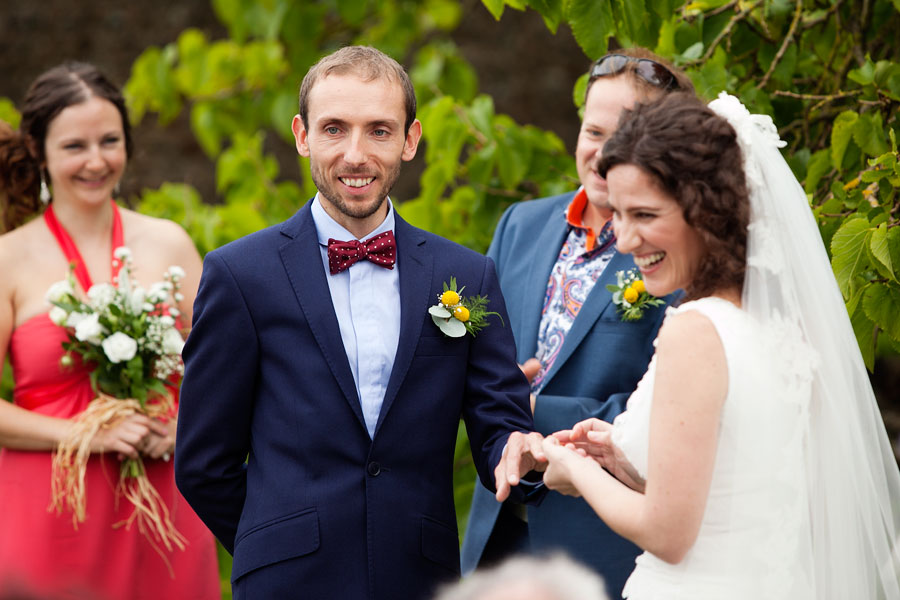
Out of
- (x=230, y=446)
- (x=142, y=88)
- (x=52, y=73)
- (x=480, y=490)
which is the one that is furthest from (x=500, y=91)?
(x=230, y=446)

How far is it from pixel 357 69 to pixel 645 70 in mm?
961

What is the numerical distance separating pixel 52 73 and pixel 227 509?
2061 mm

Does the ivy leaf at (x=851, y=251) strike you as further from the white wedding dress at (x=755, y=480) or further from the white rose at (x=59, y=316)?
the white rose at (x=59, y=316)

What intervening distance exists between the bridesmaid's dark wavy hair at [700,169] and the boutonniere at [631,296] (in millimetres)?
761

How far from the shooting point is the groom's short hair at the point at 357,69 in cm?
282

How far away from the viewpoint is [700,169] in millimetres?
2416

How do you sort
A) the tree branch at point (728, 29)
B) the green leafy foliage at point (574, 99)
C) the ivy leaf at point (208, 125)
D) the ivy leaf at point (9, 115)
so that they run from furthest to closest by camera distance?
the ivy leaf at point (208, 125), the ivy leaf at point (9, 115), the tree branch at point (728, 29), the green leafy foliage at point (574, 99)

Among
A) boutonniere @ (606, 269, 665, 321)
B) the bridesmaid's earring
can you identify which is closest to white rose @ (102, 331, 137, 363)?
the bridesmaid's earring

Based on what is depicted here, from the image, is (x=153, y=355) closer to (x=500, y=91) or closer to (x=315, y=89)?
(x=315, y=89)

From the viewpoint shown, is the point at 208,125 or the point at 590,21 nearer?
the point at 590,21

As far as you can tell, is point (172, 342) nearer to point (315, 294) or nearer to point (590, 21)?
point (315, 294)

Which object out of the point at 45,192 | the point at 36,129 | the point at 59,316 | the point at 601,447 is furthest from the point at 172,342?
the point at 601,447

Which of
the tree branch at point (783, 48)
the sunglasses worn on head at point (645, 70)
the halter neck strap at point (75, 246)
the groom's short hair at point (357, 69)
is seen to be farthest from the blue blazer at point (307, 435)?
the tree branch at point (783, 48)

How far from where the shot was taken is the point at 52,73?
4113 mm
